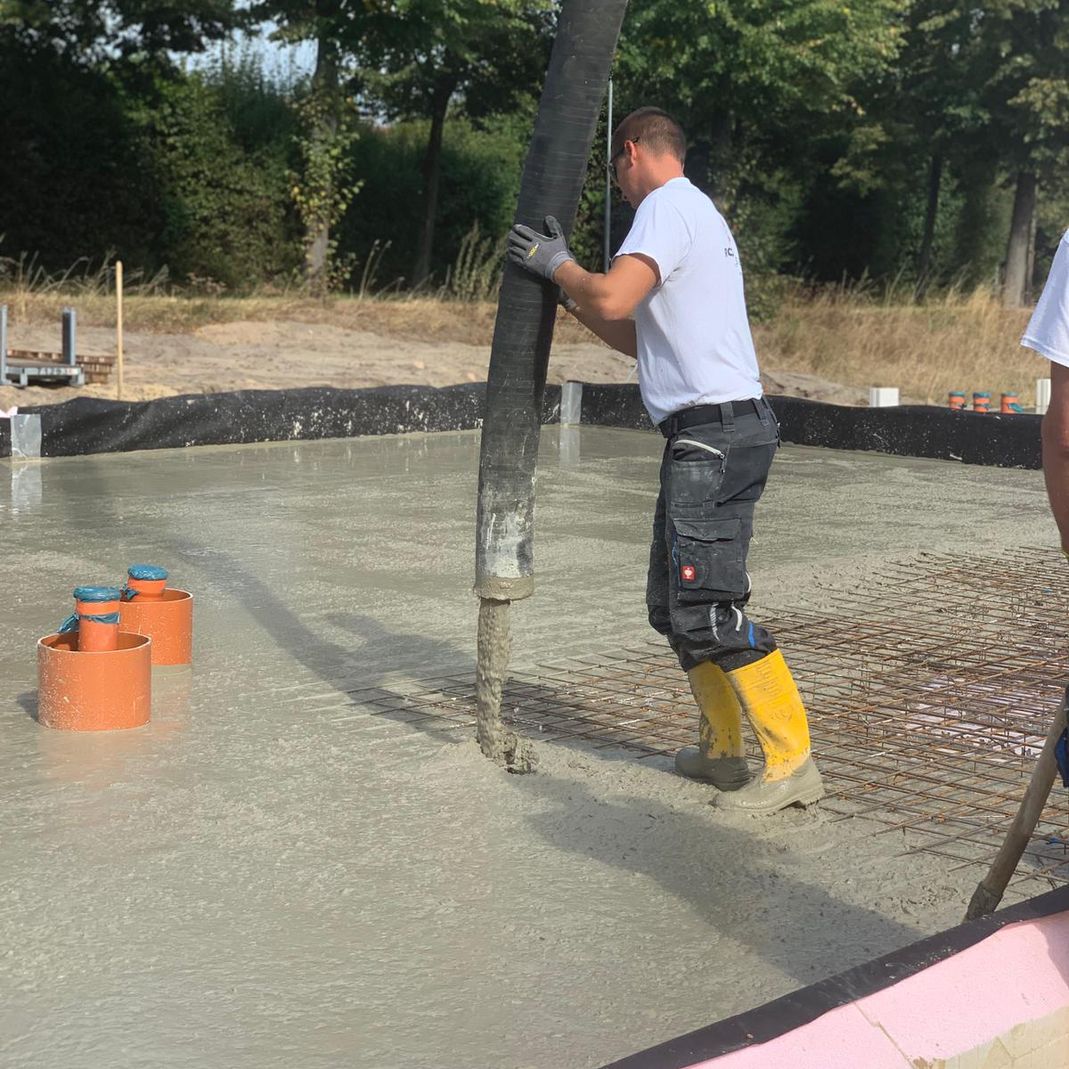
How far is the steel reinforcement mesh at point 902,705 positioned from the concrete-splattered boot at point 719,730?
0.27m

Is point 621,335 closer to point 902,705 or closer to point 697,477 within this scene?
point 697,477

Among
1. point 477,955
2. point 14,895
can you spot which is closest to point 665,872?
point 477,955

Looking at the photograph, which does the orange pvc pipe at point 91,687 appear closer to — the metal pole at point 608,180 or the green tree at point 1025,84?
the metal pole at point 608,180

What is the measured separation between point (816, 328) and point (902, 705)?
17201 mm

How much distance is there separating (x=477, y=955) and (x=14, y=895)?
108 centimetres

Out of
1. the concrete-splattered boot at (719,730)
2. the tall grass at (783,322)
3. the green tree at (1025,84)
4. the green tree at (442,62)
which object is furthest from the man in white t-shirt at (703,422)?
the green tree at (1025,84)

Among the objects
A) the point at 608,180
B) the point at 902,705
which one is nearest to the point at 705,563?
the point at 902,705

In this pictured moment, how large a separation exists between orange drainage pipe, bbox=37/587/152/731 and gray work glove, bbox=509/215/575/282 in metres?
1.67

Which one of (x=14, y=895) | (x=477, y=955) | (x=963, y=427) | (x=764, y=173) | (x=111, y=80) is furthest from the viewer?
(x=764, y=173)

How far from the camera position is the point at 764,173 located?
3127 centimetres

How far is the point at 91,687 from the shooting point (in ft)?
15.2

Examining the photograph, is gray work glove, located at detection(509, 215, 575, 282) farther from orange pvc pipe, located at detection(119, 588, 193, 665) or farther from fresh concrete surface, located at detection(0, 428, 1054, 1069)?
orange pvc pipe, located at detection(119, 588, 193, 665)

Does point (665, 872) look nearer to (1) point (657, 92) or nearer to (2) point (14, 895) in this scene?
(2) point (14, 895)

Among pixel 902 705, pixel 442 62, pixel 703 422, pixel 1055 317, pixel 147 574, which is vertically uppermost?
pixel 442 62
